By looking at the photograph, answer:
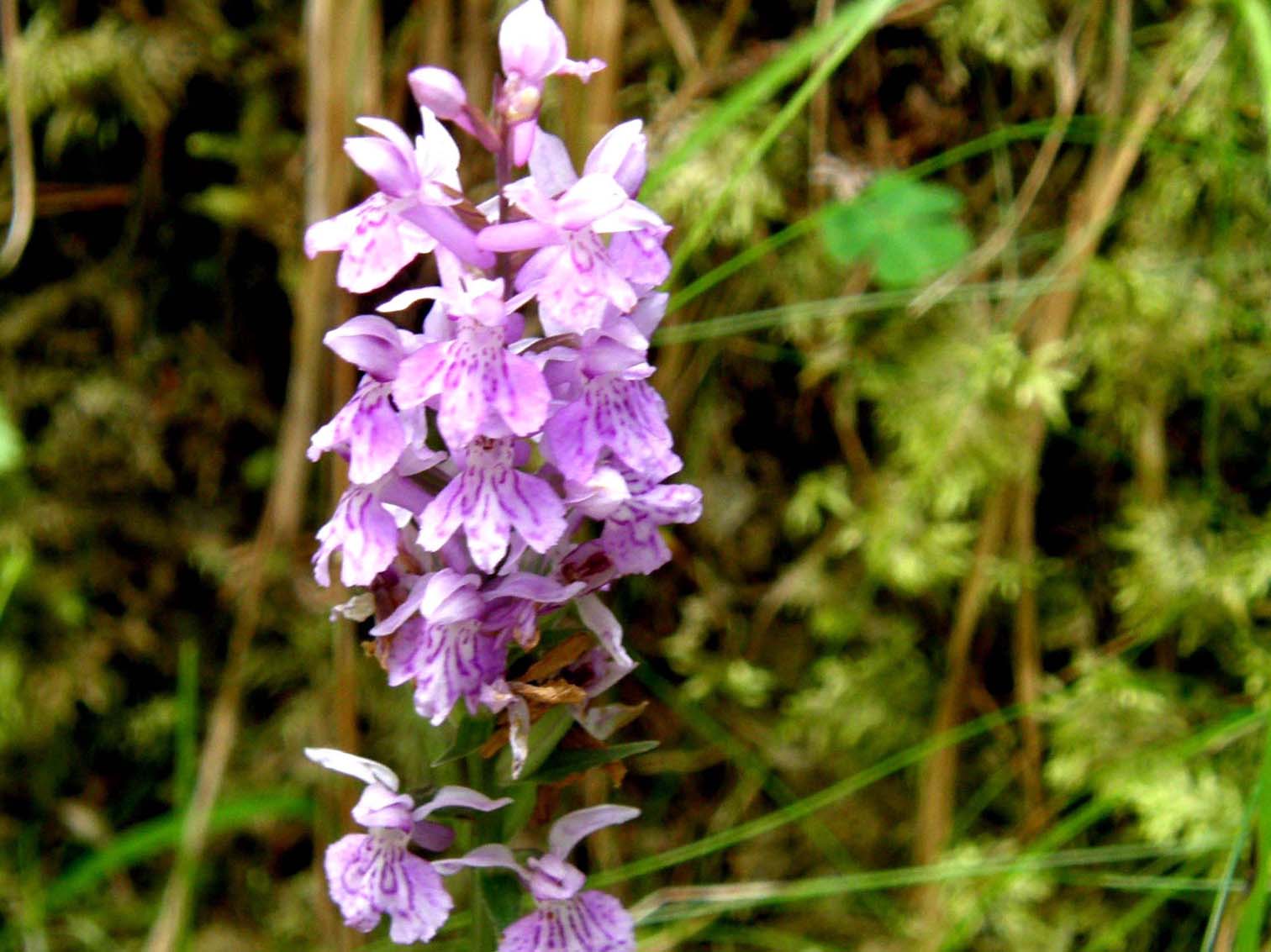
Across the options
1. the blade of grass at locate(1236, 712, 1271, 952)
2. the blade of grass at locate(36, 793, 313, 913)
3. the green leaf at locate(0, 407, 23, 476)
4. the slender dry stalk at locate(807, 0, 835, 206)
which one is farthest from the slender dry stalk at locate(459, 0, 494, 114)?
the blade of grass at locate(1236, 712, 1271, 952)

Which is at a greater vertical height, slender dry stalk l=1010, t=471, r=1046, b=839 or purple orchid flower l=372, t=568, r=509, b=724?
purple orchid flower l=372, t=568, r=509, b=724

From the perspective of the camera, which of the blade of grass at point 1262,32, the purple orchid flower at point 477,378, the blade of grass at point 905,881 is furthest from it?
the blade of grass at point 905,881

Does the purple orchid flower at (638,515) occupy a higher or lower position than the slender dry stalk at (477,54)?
lower

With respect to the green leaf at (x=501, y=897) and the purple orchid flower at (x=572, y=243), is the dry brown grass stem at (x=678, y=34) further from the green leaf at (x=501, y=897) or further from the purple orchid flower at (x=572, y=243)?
the green leaf at (x=501, y=897)

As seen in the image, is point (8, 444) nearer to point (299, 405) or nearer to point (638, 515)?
point (299, 405)

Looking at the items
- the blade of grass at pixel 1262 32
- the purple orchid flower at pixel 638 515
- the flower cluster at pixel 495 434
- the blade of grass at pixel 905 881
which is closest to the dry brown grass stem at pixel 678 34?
the blade of grass at pixel 1262 32

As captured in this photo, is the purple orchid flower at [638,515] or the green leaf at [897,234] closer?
the purple orchid flower at [638,515]

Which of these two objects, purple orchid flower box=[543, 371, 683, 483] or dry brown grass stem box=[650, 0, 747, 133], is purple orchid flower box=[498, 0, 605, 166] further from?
dry brown grass stem box=[650, 0, 747, 133]
